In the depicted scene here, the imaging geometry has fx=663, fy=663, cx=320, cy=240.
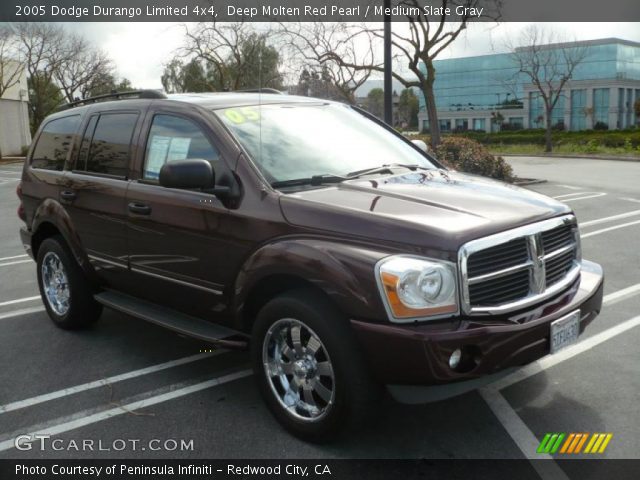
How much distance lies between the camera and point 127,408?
13.7 feet

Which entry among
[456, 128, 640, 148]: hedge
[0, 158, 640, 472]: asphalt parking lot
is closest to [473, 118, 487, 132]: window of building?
[456, 128, 640, 148]: hedge

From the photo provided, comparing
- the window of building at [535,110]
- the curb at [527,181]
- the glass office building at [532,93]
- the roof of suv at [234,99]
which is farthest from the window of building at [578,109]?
the roof of suv at [234,99]

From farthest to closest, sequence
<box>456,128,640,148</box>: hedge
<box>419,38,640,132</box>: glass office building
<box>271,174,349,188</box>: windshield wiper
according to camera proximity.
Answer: <box>419,38,640,132</box>: glass office building → <box>456,128,640,148</box>: hedge → <box>271,174,349,188</box>: windshield wiper

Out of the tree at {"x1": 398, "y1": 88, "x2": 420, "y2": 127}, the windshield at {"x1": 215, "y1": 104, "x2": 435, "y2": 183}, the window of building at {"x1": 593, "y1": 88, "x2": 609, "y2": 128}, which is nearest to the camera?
the windshield at {"x1": 215, "y1": 104, "x2": 435, "y2": 183}

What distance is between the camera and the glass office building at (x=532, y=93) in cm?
7356

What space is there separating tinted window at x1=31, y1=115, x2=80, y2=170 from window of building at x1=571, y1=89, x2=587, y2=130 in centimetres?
7585

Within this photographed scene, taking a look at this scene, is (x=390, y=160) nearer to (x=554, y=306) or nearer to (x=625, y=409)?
(x=554, y=306)

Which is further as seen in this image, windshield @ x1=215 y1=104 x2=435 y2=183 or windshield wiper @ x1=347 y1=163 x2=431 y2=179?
windshield wiper @ x1=347 y1=163 x2=431 y2=179

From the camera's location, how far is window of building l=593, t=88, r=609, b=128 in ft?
243

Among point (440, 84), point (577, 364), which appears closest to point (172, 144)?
point (577, 364)

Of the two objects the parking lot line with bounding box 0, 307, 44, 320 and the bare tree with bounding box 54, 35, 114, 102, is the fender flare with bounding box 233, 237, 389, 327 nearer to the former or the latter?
the parking lot line with bounding box 0, 307, 44, 320

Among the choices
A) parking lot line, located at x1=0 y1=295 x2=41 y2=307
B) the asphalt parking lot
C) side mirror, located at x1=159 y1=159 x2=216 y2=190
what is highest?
side mirror, located at x1=159 y1=159 x2=216 y2=190

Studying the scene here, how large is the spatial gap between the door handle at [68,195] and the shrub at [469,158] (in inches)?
481

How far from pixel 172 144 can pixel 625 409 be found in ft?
10.9
